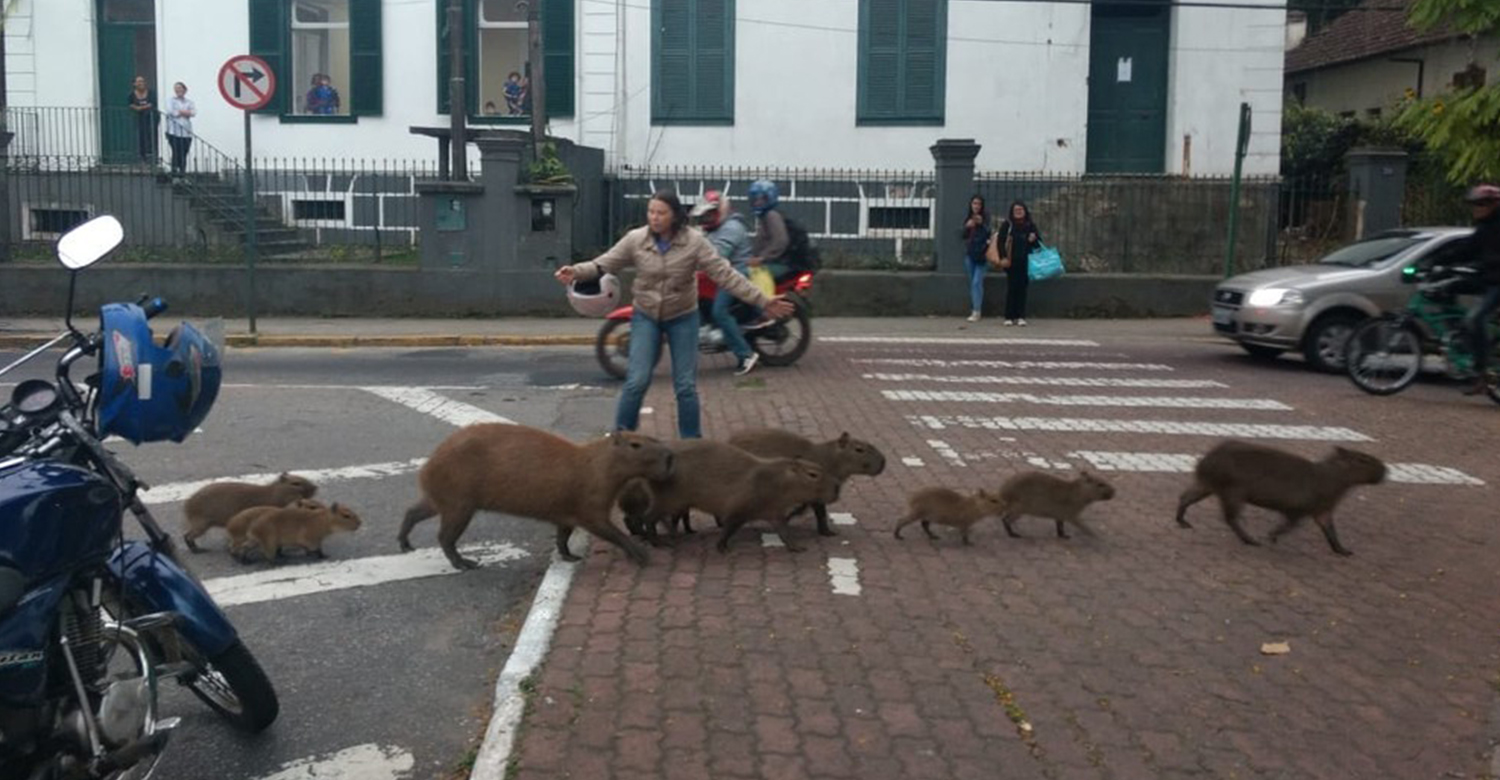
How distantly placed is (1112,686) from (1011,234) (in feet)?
50.8

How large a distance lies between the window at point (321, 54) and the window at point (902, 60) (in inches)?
324

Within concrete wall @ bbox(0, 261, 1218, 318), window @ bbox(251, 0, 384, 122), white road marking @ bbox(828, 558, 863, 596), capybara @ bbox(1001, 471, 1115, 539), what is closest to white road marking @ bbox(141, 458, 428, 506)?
white road marking @ bbox(828, 558, 863, 596)

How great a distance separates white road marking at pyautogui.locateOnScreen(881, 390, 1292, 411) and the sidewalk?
548cm

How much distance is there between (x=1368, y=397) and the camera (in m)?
13.9

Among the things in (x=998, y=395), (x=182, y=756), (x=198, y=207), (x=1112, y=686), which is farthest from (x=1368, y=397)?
(x=198, y=207)

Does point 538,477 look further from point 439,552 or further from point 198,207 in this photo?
point 198,207

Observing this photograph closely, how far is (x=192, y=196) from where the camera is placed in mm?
23656

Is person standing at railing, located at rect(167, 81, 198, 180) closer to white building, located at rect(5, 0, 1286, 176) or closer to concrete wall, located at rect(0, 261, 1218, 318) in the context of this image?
white building, located at rect(5, 0, 1286, 176)

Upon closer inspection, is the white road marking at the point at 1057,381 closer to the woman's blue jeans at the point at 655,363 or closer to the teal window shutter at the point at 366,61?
A: the woman's blue jeans at the point at 655,363

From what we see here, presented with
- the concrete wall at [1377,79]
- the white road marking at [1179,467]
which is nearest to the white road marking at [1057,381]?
the white road marking at [1179,467]

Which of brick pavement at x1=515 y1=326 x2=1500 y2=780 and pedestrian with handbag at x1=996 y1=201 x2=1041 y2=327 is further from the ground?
pedestrian with handbag at x1=996 y1=201 x2=1041 y2=327

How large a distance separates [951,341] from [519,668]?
44.6 feet

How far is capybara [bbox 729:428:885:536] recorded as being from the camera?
311 inches

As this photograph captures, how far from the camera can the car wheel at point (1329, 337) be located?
1562cm
